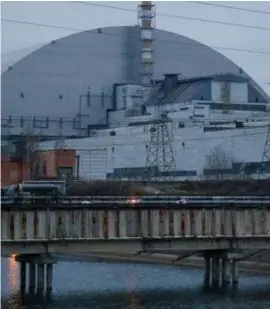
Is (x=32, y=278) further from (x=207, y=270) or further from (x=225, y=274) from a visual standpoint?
(x=225, y=274)

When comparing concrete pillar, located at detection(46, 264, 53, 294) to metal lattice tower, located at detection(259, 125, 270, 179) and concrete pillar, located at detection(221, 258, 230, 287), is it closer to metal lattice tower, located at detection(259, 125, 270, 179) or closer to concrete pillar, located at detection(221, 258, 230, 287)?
concrete pillar, located at detection(221, 258, 230, 287)

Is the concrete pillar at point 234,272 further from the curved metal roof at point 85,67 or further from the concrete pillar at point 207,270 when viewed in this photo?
the curved metal roof at point 85,67

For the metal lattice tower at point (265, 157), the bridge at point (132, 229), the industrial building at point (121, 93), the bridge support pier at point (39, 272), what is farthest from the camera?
the industrial building at point (121, 93)

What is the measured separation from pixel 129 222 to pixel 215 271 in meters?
5.18

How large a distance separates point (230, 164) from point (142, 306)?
207 ft

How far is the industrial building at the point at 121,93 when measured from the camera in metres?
105

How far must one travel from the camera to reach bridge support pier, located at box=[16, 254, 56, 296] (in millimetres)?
34156

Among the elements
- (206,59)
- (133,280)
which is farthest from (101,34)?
(133,280)

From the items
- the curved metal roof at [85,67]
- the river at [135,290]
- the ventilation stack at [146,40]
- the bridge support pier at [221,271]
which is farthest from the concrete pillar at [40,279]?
the ventilation stack at [146,40]

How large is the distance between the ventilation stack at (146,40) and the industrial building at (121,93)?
0.13 metres

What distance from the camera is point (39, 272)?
34750 millimetres

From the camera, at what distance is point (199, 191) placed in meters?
70.4

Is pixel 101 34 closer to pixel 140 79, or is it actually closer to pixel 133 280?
pixel 140 79

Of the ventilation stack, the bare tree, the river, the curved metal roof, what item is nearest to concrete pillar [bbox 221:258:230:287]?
the river
